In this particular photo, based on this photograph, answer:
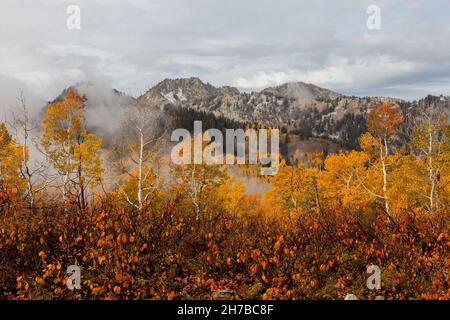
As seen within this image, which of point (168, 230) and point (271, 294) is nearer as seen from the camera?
point (271, 294)

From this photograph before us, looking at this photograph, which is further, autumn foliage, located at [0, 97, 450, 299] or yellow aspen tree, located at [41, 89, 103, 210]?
yellow aspen tree, located at [41, 89, 103, 210]

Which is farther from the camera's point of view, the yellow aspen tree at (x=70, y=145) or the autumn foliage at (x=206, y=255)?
the yellow aspen tree at (x=70, y=145)

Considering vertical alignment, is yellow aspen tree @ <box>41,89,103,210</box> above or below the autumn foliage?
above

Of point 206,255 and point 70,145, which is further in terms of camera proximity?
point 70,145

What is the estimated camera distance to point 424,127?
23.2 meters

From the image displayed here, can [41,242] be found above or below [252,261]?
above

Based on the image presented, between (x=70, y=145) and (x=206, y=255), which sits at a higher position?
(x=70, y=145)

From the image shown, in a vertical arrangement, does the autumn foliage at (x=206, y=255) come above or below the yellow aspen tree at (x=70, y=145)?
below

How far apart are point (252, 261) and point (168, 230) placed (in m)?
1.96
